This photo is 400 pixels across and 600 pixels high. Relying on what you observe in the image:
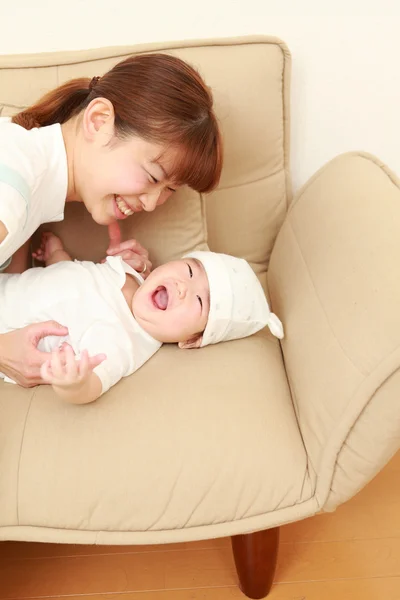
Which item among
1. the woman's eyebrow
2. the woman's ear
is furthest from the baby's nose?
the woman's ear

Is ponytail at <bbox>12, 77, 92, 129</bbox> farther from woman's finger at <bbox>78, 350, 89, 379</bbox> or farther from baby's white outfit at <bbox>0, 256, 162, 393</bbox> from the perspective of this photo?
woman's finger at <bbox>78, 350, 89, 379</bbox>

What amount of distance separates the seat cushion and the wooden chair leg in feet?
0.51

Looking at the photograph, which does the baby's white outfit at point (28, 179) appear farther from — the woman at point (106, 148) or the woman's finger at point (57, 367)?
the woman's finger at point (57, 367)

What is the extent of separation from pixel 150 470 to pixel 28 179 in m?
0.58

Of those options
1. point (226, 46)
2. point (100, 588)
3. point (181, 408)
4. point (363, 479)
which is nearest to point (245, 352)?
point (181, 408)

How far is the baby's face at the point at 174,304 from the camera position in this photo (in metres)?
1.16

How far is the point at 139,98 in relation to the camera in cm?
107

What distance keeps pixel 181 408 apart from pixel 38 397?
0.90 ft

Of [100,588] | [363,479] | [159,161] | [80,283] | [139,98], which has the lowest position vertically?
[100,588]

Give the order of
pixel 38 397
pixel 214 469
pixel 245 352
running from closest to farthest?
pixel 214 469
pixel 38 397
pixel 245 352

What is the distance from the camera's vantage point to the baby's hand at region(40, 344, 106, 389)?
92 centimetres

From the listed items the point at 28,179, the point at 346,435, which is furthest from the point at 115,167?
the point at 346,435

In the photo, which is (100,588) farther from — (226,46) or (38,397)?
(226,46)

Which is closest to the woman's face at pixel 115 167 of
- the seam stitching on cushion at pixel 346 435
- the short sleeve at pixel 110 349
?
the short sleeve at pixel 110 349
